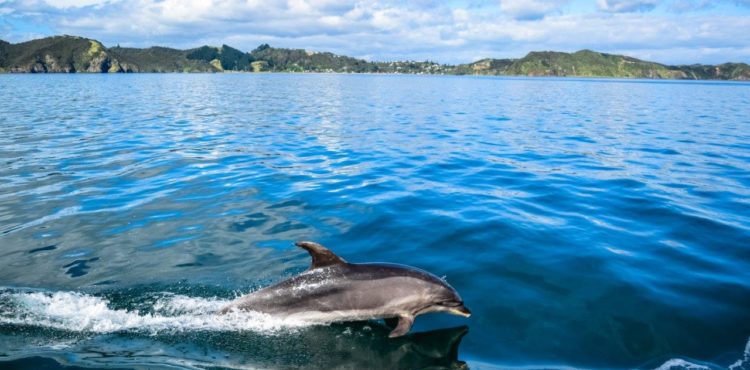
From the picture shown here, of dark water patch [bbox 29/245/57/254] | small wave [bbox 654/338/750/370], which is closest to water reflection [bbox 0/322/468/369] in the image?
small wave [bbox 654/338/750/370]

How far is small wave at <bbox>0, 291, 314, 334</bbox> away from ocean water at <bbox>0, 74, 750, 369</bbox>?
4 centimetres

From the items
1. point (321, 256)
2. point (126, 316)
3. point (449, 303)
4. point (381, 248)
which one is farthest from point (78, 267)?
point (449, 303)

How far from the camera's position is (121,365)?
699 cm

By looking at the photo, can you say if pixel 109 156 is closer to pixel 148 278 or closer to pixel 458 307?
pixel 148 278

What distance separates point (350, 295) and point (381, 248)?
3660mm

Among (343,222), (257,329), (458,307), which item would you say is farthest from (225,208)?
(458,307)

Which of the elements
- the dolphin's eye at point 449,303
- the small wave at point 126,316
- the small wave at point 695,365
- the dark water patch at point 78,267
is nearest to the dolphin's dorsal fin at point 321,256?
the small wave at point 126,316

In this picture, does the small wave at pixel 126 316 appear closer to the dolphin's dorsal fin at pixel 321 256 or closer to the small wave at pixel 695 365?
the dolphin's dorsal fin at pixel 321 256

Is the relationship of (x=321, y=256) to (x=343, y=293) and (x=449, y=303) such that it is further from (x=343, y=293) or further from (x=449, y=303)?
(x=449, y=303)

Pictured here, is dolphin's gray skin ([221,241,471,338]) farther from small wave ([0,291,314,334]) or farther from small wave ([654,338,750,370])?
small wave ([654,338,750,370])

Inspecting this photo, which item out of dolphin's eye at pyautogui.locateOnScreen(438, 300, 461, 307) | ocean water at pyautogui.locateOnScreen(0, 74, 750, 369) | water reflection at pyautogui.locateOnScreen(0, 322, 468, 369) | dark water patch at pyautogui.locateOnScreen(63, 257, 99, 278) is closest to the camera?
water reflection at pyautogui.locateOnScreen(0, 322, 468, 369)

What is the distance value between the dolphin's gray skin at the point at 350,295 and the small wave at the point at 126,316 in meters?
0.23

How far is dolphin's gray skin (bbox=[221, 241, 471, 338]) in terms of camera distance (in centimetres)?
841

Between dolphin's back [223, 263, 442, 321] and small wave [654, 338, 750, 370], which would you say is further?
dolphin's back [223, 263, 442, 321]
